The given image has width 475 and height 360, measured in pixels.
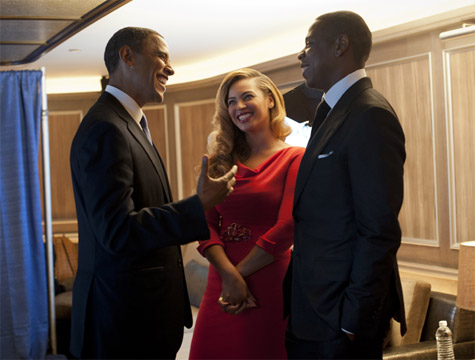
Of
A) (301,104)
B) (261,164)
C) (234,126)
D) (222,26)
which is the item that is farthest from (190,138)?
(261,164)

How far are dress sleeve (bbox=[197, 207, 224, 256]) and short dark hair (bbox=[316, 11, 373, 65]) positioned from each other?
34.3 inches

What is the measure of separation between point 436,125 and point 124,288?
10.1ft

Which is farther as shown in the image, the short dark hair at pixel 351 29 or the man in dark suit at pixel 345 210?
the short dark hair at pixel 351 29

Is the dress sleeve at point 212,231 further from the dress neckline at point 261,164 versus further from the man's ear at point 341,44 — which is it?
the man's ear at point 341,44

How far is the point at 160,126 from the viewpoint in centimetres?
783

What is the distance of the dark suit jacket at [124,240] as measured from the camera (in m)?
1.60

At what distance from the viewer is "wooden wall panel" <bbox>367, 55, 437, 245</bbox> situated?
4.26 metres

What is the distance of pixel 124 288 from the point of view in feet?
5.57

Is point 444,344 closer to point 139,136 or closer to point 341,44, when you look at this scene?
point 341,44

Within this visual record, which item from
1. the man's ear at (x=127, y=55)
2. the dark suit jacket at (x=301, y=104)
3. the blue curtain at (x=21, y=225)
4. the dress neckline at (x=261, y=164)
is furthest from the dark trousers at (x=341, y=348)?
the blue curtain at (x=21, y=225)

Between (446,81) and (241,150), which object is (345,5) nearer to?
(446,81)

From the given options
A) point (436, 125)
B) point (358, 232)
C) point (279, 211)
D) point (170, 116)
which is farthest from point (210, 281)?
point (170, 116)

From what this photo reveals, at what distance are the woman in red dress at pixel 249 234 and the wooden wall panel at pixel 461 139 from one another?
78.8 inches

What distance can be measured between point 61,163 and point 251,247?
600cm
